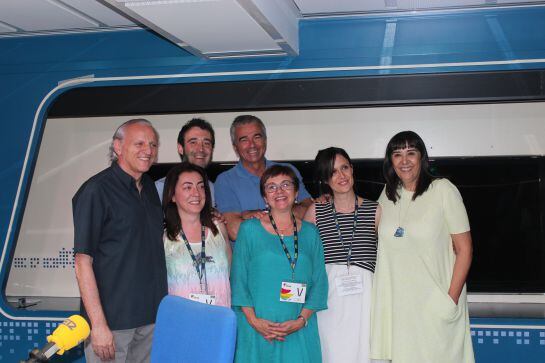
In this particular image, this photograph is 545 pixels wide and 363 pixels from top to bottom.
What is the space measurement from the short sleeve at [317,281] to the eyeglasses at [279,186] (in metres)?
0.24

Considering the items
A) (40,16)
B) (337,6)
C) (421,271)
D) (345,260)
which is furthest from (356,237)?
(40,16)

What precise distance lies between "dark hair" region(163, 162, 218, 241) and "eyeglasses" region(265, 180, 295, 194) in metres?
0.31

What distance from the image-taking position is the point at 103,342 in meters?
2.86

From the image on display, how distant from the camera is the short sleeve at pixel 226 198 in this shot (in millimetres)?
3773

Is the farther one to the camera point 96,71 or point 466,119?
point 96,71

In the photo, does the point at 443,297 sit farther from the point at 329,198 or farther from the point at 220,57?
the point at 220,57

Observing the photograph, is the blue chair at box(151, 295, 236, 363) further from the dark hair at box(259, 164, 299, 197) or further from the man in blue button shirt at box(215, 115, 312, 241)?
the man in blue button shirt at box(215, 115, 312, 241)

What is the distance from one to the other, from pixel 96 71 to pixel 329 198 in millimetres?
2056

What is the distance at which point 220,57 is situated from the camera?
4258 millimetres

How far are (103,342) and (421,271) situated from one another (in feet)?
5.02

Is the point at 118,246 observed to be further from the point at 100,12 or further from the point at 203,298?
the point at 100,12

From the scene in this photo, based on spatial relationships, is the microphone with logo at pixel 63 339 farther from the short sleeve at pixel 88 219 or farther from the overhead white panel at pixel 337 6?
the overhead white panel at pixel 337 6

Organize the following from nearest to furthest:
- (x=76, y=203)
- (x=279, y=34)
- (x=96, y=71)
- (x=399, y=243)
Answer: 1. (x=76, y=203)
2. (x=399, y=243)
3. (x=279, y=34)
4. (x=96, y=71)

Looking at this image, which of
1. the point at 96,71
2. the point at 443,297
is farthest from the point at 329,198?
the point at 96,71
